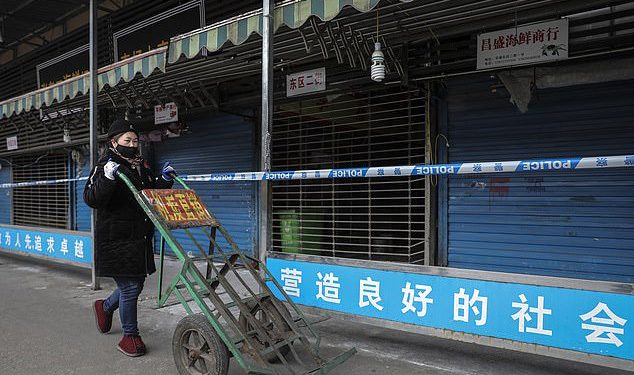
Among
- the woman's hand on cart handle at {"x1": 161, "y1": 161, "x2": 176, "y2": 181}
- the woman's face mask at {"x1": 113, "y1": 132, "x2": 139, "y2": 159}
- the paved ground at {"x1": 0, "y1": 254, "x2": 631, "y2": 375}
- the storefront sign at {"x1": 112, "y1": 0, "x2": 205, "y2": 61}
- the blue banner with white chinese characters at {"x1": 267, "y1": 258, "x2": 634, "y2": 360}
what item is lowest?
the paved ground at {"x1": 0, "y1": 254, "x2": 631, "y2": 375}

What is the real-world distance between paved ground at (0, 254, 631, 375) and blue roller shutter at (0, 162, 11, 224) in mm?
10461

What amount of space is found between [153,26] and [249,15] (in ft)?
14.2

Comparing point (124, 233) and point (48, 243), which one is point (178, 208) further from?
point (48, 243)

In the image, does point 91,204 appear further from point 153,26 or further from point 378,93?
point 153,26

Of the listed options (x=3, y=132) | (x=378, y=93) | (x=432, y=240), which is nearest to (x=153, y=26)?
(x=378, y=93)

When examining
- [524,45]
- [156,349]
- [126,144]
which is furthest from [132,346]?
[524,45]

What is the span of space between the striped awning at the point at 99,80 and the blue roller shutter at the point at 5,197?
684 cm

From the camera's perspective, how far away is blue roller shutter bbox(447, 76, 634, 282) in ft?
16.0

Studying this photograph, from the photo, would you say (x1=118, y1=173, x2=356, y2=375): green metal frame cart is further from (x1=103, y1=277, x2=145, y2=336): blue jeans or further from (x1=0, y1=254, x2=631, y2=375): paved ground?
(x1=103, y1=277, x2=145, y2=336): blue jeans

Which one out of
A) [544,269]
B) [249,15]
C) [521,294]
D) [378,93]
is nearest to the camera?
[521,294]

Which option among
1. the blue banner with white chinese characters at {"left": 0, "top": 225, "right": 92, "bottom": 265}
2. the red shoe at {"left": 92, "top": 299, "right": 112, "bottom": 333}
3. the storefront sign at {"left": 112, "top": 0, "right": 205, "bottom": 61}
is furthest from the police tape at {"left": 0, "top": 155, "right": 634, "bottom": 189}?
the storefront sign at {"left": 112, "top": 0, "right": 205, "bottom": 61}

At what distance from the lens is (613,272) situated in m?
4.89

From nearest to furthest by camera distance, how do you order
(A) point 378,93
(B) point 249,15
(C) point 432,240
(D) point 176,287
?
(D) point 176,287 < (B) point 249,15 < (C) point 432,240 < (A) point 378,93

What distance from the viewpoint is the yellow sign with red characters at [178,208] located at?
11.3 ft
